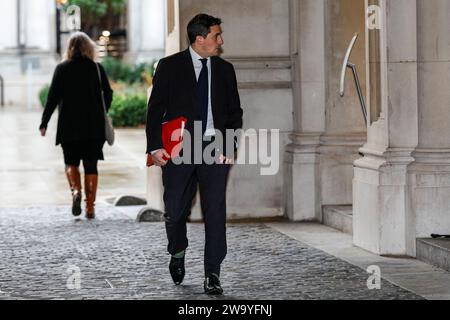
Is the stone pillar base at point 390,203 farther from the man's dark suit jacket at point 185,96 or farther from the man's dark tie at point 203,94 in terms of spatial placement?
the man's dark tie at point 203,94

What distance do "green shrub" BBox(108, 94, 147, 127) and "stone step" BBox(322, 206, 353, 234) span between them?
1863 centimetres

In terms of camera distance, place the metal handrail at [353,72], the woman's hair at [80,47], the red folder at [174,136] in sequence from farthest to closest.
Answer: the woman's hair at [80,47] → the metal handrail at [353,72] → the red folder at [174,136]

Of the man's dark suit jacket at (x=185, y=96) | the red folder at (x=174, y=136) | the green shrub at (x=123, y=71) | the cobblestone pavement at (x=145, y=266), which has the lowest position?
the cobblestone pavement at (x=145, y=266)

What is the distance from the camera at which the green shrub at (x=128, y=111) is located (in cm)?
3130

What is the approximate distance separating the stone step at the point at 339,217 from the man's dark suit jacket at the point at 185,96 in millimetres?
3518

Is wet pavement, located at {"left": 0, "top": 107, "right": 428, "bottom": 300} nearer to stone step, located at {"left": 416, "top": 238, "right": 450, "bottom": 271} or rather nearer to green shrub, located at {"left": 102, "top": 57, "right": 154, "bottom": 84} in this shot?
stone step, located at {"left": 416, "top": 238, "right": 450, "bottom": 271}

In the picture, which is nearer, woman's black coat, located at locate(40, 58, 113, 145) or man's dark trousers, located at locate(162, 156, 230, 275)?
man's dark trousers, located at locate(162, 156, 230, 275)

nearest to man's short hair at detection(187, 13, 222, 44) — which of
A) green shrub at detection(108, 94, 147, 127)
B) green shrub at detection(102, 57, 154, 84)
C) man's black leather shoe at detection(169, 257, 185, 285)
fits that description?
man's black leather shoe at detection(169, 257, 185, 285)

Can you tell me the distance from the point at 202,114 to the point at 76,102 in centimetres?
529

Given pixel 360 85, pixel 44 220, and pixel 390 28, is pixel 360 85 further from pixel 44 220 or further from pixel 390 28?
pixel 44 220

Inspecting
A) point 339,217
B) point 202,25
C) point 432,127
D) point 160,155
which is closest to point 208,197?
point 160,155

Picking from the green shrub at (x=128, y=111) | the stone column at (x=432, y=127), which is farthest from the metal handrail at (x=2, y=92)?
the stone column at (x=432, y=127)

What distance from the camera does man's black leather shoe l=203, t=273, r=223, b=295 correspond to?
880 cm
